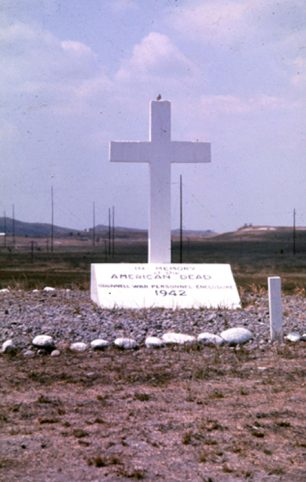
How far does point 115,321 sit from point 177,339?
1.43 m

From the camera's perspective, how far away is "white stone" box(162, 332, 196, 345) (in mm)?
10570

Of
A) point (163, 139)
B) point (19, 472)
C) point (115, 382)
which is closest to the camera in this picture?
point (19, 472)

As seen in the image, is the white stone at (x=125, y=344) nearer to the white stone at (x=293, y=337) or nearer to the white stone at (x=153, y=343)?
the white stone at (x=153, y=343)

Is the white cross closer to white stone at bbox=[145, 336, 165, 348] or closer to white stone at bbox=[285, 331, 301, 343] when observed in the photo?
white stone at bbox=[285, 331, 301, 343]

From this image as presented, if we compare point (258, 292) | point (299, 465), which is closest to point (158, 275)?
point (258, 292)

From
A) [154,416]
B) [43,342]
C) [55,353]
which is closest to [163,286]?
[43,342]

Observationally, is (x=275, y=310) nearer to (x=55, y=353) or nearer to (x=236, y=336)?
(x=236, y=336)

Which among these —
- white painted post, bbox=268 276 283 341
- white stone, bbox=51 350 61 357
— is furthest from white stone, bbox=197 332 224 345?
white stone, bbox=51 350 61 357

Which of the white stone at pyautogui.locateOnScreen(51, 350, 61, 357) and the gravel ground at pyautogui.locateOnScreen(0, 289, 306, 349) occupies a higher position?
the gravel ground at pyautogui.locateOnScreen(0, 289, 306, 349)

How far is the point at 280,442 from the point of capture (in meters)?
6.33

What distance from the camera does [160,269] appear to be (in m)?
15.0

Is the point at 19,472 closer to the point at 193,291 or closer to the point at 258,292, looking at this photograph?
the point at 193,291

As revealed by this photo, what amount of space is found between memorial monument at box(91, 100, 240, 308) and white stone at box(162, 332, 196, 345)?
3.05 metres

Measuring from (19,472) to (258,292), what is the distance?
11801mm
